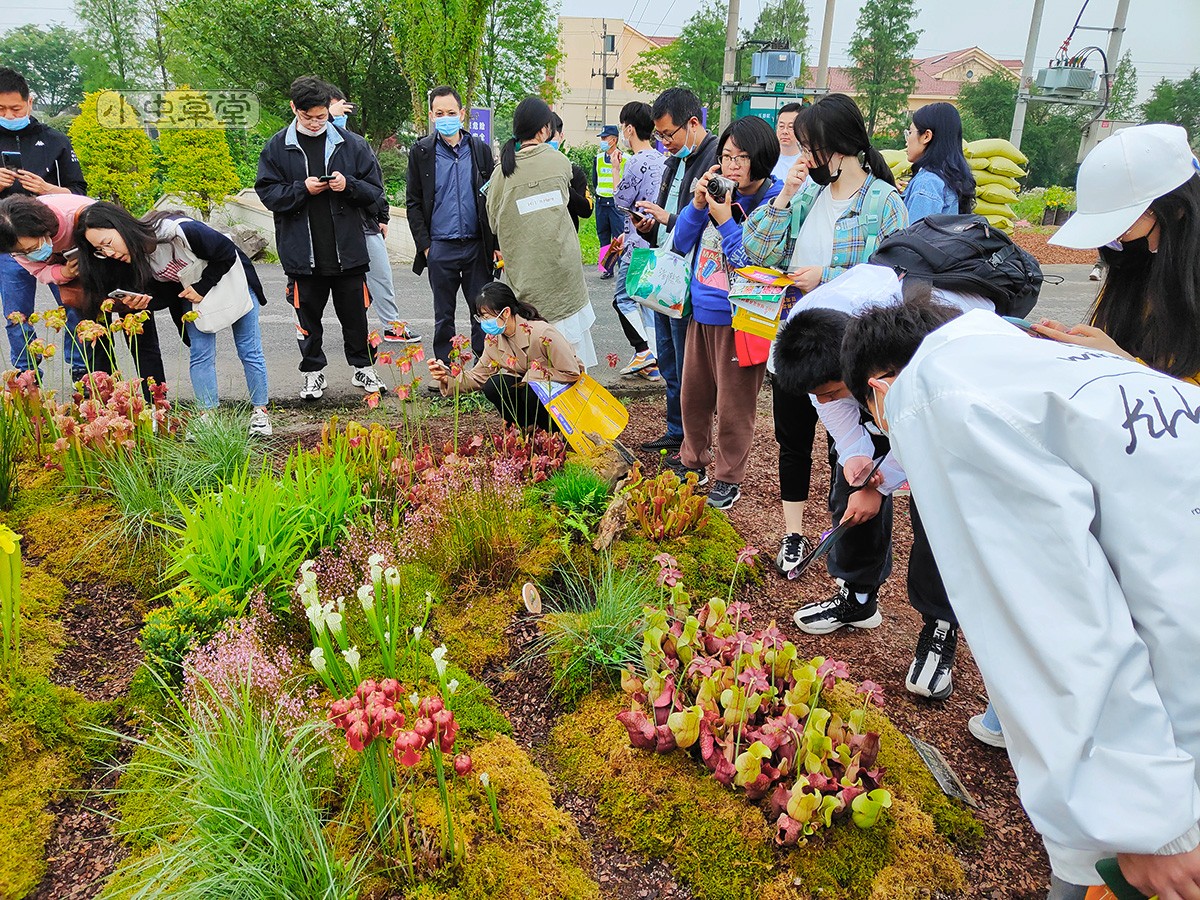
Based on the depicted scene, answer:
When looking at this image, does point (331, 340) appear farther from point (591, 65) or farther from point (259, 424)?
point (591, 65)

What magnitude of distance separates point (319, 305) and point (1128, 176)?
475 centimetres

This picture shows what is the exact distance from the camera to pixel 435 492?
3232 millimetres

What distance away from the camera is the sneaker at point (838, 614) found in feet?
9.96

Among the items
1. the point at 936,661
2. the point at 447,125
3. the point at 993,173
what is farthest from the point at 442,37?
the point at 936,661

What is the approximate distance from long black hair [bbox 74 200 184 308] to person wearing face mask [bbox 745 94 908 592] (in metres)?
3.15

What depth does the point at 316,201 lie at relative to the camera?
5.14 m

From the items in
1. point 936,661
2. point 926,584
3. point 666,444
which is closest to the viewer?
point 926,584

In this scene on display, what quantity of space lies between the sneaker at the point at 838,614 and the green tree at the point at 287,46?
20.3m

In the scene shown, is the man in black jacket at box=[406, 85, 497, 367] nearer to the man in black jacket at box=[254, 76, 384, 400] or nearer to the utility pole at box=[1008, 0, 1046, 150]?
the man in black jacket at box=[254, 76, 384, 400]

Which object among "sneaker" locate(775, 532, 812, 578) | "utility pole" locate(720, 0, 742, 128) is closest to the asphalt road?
"sneaker" locate(775, 532, 812, 578)

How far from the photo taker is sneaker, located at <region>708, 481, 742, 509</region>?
13.0 ft

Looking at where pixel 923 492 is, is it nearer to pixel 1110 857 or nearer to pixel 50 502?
pixel 1110 857

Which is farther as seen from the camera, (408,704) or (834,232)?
(834,232)

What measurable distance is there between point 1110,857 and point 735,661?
1.17 m
